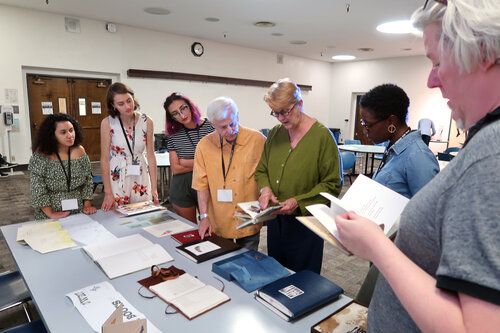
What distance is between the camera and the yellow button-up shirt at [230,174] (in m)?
1.97

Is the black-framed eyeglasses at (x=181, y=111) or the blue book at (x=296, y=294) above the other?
the black-framed eyeglasses at (x=181, y=111)

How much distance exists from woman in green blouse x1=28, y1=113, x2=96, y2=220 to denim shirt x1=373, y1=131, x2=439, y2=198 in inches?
81.0

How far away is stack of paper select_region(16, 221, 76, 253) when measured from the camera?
1746 mm

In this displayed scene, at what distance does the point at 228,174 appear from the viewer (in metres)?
1.97

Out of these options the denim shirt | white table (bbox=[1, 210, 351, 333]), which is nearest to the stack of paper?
white table (bbox=[1, 210, 351, 333])

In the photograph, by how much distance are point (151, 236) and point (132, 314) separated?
0.79 meters

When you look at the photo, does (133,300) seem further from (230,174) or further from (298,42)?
(298,42)

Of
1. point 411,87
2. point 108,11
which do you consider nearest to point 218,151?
point 108,11

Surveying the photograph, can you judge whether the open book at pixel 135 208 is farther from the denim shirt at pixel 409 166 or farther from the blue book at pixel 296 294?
the denim shirt at pixel 409 166

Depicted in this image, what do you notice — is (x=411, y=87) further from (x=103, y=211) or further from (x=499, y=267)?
(x=499, y=267)

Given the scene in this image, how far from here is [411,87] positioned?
1056 cm

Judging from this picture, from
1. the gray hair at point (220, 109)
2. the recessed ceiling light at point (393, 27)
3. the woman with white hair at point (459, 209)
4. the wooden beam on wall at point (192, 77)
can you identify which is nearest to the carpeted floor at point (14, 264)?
the woman with white hair at point (459, 209)

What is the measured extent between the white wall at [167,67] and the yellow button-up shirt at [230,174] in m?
6.25

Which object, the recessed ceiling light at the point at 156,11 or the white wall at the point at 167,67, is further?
the white wall at the point at 167,67
